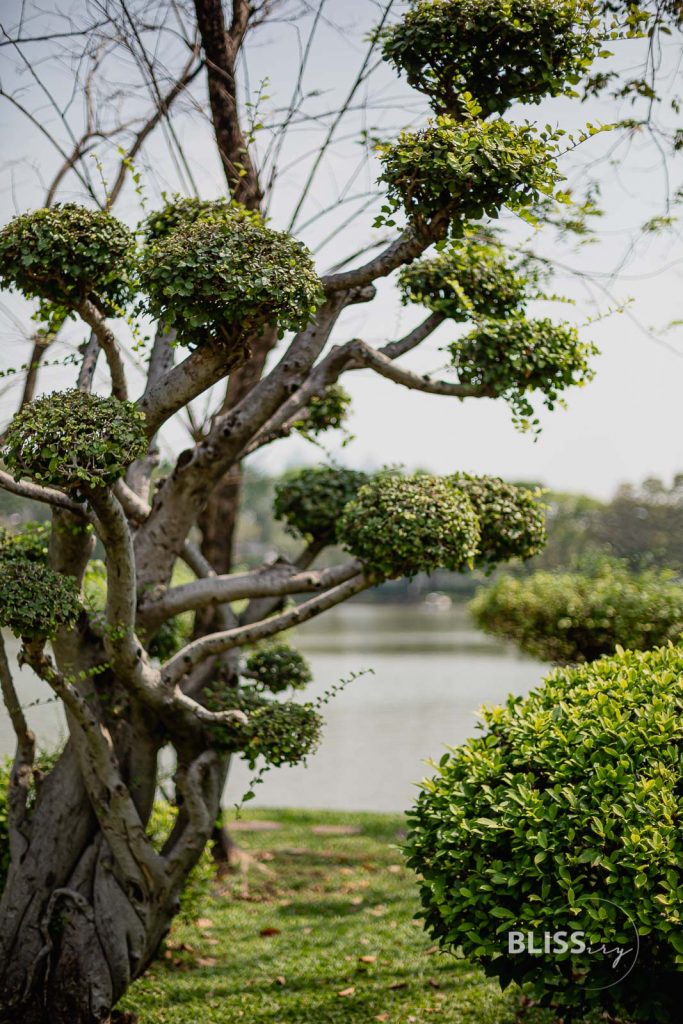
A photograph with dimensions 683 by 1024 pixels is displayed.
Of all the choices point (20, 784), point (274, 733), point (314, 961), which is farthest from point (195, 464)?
point (314, 961)

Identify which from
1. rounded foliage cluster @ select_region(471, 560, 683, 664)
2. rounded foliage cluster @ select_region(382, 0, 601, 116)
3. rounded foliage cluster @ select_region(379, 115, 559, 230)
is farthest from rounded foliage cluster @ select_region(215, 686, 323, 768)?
rounded foliage cluster @ select_region(471, 560, 683, 664)

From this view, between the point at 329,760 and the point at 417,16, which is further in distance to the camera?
the point at 329,760

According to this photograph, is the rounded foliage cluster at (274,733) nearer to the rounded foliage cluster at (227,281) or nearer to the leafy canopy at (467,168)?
the rounded foliage cluster at (227,281)

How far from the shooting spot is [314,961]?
470 cm

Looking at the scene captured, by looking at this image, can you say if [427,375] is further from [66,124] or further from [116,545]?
[66,124]

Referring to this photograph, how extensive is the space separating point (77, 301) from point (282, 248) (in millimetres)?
1071

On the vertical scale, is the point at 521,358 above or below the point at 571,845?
above

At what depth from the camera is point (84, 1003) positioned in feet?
12.3

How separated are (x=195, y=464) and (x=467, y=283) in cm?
170

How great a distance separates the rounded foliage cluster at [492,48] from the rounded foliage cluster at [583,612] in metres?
4.04

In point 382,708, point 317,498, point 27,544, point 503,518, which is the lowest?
point 382,708

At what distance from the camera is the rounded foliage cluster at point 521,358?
4414 millimetres

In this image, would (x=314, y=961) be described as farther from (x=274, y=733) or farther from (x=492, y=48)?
(x=492, y=48)

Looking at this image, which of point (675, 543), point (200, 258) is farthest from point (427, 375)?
point (675, 543)
